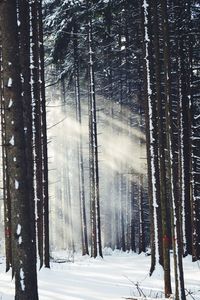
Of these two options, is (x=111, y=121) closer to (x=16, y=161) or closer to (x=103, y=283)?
(x=103, y=283)

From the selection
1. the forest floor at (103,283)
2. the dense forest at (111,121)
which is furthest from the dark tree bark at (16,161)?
the forest floor at (103,283)

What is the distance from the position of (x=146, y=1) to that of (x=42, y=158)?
22.5 feet

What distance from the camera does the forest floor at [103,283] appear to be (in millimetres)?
9492

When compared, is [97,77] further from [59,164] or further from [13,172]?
[13,172]

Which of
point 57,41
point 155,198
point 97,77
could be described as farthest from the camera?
point 97,77

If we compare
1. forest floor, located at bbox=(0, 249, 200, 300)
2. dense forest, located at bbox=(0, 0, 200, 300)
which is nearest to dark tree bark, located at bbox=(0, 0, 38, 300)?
dense forest, located at bbox=(0, 0, 200, 300)

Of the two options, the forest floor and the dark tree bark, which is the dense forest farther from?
the forest floor

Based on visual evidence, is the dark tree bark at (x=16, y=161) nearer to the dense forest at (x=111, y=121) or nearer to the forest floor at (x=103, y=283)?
the dense forest at (x=111, y=121)

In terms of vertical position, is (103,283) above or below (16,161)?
below

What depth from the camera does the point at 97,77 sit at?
31062 millimetres

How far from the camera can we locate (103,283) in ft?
37.5

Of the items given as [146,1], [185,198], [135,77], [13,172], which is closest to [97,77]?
[135,77]

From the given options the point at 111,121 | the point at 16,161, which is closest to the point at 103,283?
the point at 16,161

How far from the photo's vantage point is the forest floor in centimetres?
949
